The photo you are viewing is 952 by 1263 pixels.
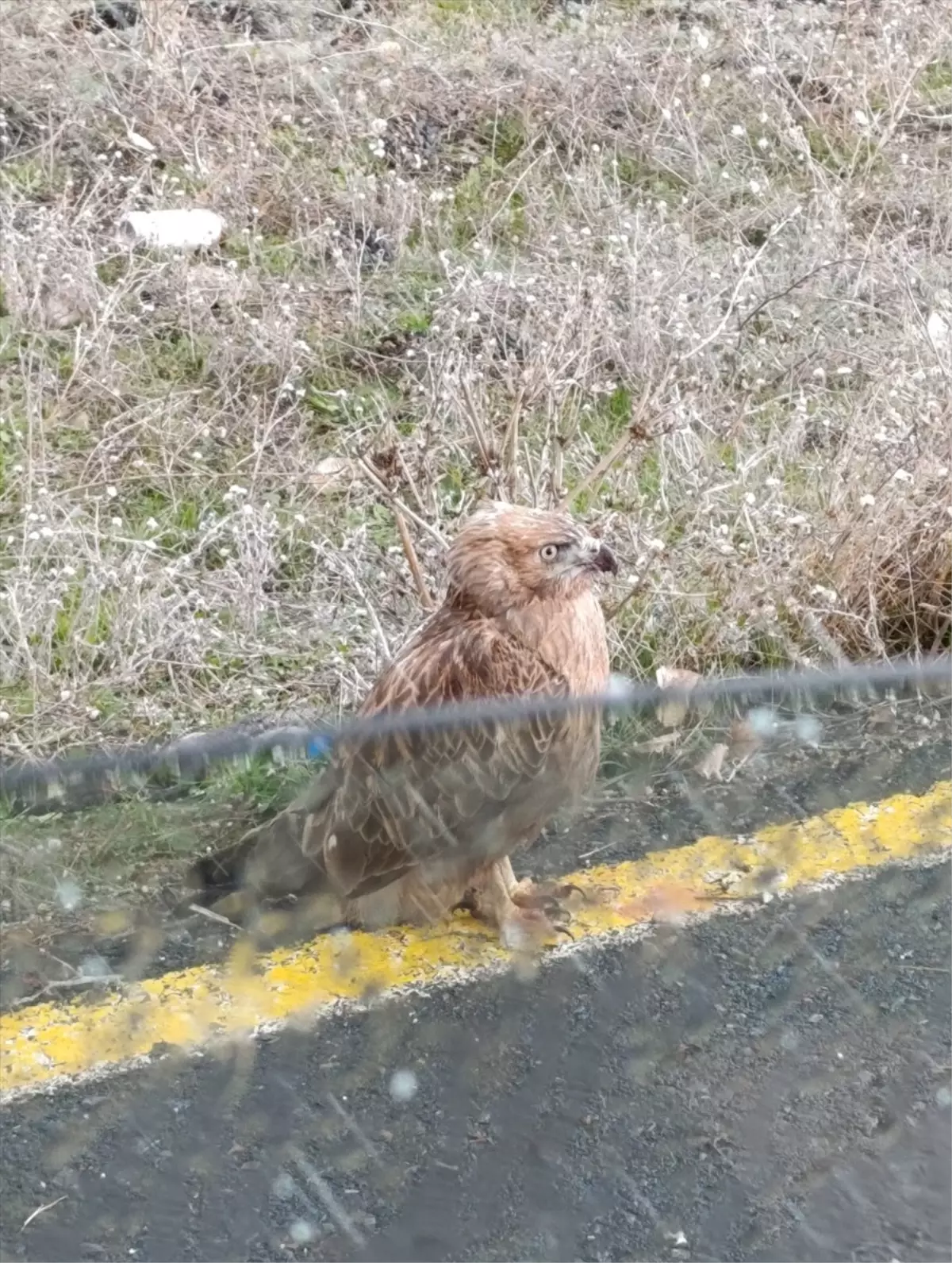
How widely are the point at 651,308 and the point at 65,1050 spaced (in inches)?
128

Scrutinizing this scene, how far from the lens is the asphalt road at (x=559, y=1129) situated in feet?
7.98

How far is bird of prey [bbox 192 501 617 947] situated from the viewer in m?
3.02

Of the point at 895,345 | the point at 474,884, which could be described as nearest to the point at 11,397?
the point at 474,884

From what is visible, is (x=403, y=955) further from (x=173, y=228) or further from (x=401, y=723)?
(x=173, y=228)

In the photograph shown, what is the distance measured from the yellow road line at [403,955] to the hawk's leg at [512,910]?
4 cm

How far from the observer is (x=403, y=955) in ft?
10.2

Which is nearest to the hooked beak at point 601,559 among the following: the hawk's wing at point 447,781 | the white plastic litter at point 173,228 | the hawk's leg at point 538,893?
the hawk's wing at point 447,781

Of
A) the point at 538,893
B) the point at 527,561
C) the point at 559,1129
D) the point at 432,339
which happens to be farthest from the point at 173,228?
the point at 559,1129

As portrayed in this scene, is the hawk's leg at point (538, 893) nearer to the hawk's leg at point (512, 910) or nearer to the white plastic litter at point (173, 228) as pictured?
the hawk's leg at point (512, 910)

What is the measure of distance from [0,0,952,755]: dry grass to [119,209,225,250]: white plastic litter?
7 centimetres

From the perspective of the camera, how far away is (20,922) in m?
3.11

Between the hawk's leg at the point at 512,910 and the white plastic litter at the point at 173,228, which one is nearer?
the hawk's leg at the point at 512,910

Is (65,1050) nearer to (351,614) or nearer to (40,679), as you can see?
(40,679)

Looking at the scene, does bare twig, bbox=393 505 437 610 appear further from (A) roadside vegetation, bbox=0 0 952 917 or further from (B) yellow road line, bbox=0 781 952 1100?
(B) yellow road line, bbox=0 781 952 1100
